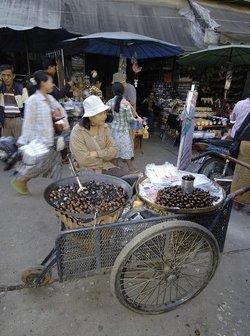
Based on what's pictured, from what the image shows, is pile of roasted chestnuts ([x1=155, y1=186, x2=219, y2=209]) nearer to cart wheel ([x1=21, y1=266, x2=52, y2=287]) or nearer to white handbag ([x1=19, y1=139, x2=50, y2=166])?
cart wheel ([x1=21, y1=266, x2=52, y2=287])

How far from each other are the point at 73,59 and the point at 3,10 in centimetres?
204

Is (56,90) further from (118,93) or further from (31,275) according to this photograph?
(31,275)

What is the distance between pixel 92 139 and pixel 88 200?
109cm

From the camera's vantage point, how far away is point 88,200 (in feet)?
7.07

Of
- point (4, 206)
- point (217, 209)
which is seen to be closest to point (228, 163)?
point (217, 209)

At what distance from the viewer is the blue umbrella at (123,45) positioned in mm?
5586

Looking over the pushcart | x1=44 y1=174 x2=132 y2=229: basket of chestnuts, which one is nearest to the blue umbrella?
x1=44 y1=174 x2=132 y2=229: basket of chestnuts

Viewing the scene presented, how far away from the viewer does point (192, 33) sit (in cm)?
800

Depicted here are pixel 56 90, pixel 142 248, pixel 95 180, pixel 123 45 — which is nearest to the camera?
pixel 142 248

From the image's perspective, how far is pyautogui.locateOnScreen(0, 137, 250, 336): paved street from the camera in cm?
216

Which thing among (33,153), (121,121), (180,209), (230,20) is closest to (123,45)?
(121,121)

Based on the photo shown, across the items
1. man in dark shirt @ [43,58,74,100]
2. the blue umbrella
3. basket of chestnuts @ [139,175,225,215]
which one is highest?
the blue umbrella

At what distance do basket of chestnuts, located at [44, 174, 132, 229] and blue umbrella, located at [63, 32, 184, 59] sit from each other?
159 inches

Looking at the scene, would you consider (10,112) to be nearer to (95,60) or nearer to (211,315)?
(211,315)
